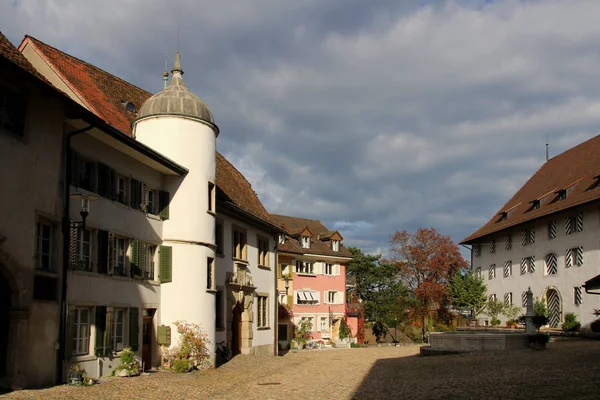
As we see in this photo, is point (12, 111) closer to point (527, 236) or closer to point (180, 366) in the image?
point (180, 366)

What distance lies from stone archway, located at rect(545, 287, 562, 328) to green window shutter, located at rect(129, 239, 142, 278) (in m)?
31.4

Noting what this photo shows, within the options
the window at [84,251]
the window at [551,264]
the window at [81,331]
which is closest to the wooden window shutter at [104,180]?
the window at [84,251]

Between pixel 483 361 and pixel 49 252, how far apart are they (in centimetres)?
A: 1423

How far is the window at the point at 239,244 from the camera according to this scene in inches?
1176

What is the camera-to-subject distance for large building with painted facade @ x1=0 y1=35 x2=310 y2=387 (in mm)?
14852

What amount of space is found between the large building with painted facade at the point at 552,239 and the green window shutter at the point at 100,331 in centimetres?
3004

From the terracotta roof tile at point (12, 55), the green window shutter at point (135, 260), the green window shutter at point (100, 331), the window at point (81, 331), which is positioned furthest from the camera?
the green window shutter at point (135, 260)

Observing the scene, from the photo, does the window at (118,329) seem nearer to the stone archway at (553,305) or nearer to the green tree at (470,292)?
the stone archway at (553,305)

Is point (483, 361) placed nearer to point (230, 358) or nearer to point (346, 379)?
point (346, 379)

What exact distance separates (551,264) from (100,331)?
114ft

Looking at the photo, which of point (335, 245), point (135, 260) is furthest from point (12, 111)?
point (335, 245)

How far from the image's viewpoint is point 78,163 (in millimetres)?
17969

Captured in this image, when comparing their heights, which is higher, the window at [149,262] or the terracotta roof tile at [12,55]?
the terracotta roof tile at [12,55]

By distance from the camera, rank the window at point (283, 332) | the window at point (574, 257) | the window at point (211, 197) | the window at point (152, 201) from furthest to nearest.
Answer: the window at point (283, 332), the window at point (574, 257), the window at point (211, 197), the window at point (152, 201)
